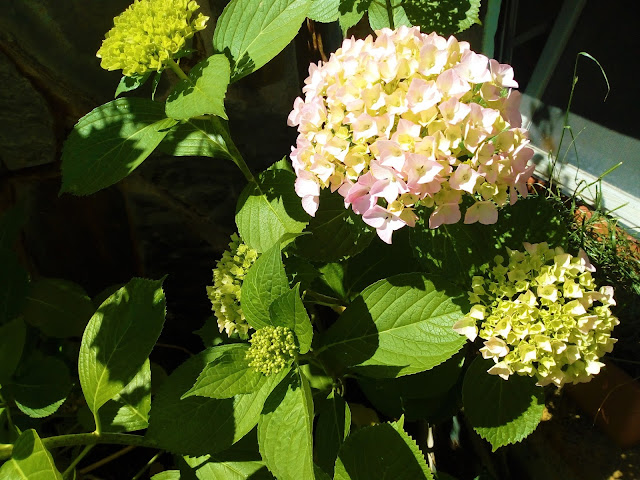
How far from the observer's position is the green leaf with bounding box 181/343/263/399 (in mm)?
909

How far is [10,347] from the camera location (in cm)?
116

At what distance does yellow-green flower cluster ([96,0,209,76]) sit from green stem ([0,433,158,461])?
68 centimetres

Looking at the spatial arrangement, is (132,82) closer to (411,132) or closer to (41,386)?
(411,132)

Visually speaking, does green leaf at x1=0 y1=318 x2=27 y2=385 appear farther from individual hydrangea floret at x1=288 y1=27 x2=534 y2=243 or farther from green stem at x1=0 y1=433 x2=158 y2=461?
individual hydrangea floret at x1=288 y1=27 x2=534 y2=243

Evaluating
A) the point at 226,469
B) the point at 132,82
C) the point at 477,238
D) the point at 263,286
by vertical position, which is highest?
the point at 132,82

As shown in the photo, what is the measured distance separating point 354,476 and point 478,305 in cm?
36

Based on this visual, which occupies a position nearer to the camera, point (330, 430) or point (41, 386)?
point (330, 430)

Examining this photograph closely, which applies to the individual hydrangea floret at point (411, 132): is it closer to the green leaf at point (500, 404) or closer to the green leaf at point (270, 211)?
the green leaf at point (270, 211)

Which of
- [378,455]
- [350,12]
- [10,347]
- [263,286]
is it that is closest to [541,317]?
[378,455]

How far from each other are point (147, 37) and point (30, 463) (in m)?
0.74

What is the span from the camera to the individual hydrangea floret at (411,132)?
2.51ft

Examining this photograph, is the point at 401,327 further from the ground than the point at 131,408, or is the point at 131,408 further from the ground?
the point at 401,327

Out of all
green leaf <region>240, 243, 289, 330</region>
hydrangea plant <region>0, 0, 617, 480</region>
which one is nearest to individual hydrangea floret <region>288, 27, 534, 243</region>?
hydrangea plant <region>0, 0, 617, 480</region>

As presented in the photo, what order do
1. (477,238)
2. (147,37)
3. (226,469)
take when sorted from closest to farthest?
1. (147,37)
2. (477,238)
3. (226,469)
